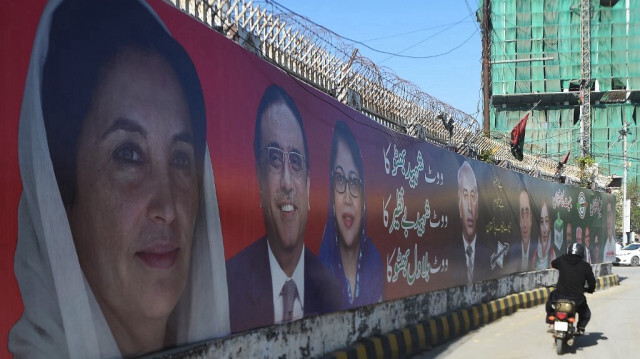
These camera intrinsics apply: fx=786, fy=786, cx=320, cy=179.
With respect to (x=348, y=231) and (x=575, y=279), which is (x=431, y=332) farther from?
(x=348, y=231)

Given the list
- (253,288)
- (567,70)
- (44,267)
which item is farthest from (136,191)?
(567,70)

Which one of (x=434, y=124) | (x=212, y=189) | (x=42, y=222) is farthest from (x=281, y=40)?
(x=434, y=124)

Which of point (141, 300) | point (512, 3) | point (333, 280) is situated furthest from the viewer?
point (512, 3)

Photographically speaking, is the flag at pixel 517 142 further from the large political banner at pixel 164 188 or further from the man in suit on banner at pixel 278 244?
the man in suit on banner at pixel 278 244

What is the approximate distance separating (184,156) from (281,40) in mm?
2534

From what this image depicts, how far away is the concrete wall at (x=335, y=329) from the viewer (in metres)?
6.20

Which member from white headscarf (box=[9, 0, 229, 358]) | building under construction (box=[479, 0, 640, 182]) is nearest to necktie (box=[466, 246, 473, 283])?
white headscarf (box=[9, 0, 229, 358])

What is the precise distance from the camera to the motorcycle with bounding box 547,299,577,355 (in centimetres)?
1005

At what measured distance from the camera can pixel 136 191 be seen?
491 cm

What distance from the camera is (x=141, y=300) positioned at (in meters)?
5.02

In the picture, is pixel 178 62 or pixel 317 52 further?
pixel 317 52

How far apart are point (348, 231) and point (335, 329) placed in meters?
1.22

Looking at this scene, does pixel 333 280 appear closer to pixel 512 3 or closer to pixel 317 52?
pixel 317 52

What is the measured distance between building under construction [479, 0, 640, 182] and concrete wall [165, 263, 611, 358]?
5904cm
